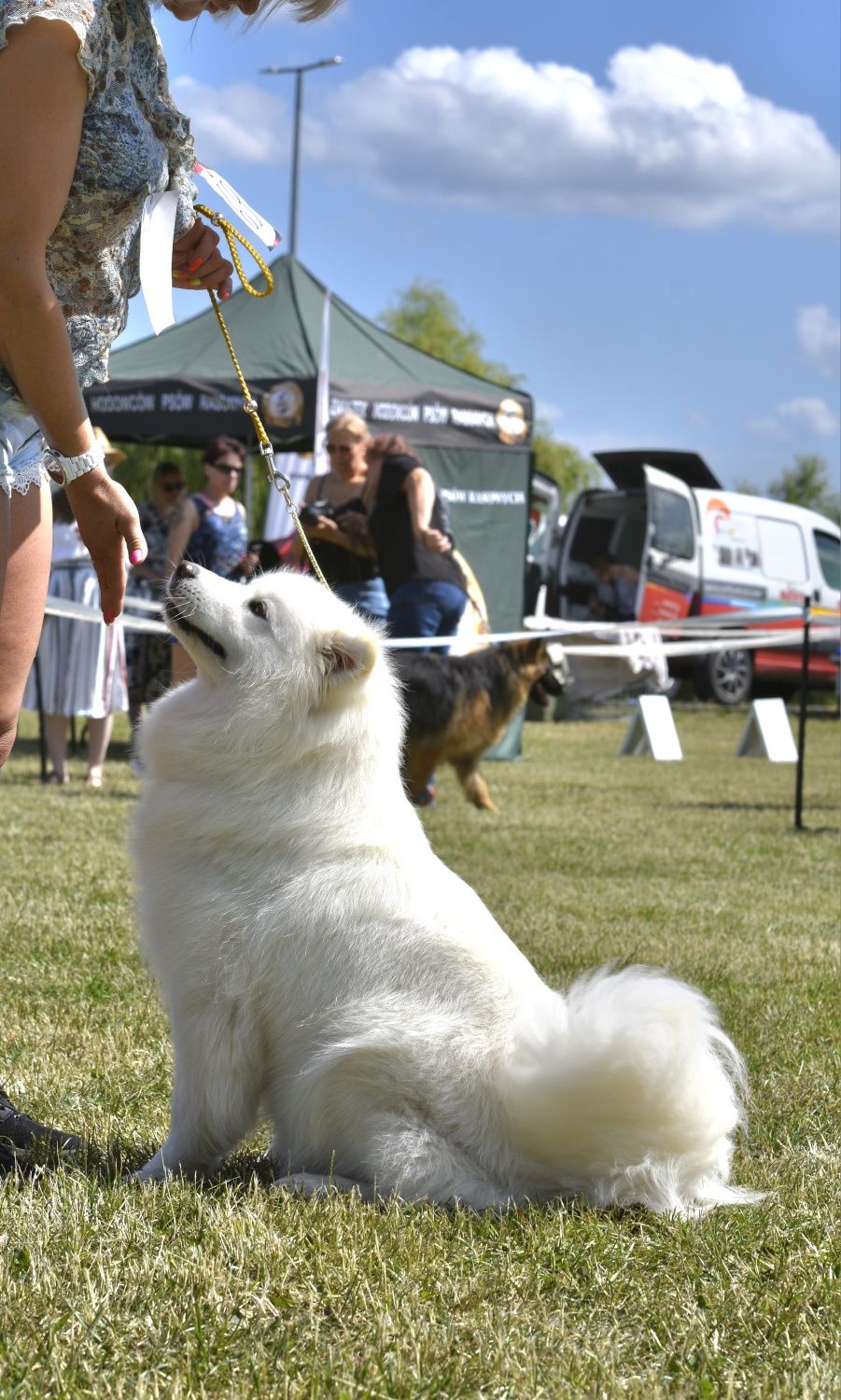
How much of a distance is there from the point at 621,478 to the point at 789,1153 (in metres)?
21.6

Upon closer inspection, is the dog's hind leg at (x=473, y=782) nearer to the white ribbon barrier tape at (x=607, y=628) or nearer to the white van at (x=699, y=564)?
the white ribbon barrier tape at (x=607, y=628)

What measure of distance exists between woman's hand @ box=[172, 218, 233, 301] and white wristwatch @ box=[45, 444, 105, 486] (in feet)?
2.56

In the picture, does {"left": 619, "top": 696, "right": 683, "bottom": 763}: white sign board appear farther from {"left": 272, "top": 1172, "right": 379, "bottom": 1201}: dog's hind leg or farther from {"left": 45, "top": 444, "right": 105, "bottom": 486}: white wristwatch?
{"left": 45, "top": 444, "right": 105, "bottom": 486}: white wristwatch

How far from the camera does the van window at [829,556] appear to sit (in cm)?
2250

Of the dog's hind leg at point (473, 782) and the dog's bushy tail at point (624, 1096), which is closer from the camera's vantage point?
the dog's bushy tail at point (624, 1096)

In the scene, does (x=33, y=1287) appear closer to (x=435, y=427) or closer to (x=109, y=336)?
(x=109, y=336)

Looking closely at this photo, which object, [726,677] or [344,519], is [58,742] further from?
[726,677]

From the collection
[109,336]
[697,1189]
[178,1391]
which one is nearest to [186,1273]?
[178,1391]

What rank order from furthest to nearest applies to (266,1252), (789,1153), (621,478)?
(621,478) → (789,1153) → (266,1252)

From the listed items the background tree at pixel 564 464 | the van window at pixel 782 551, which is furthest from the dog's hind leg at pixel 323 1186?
the background tree at pixel 564 464

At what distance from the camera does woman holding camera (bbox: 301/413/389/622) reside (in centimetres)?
886

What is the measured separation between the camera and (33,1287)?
85.1 inches

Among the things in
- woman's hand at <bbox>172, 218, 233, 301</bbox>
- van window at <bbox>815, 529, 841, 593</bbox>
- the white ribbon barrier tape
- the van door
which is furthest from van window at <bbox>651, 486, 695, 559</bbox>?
woman's hand at <bbox>172, 218, 233, 301</bbox>

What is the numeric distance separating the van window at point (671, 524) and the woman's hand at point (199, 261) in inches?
665
